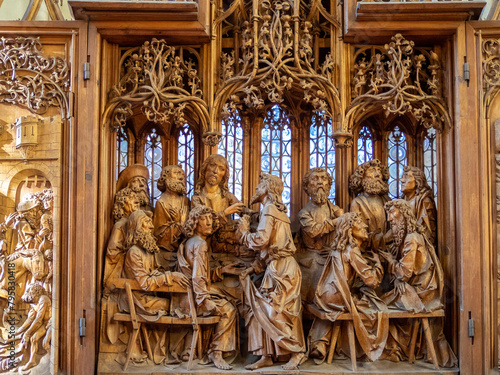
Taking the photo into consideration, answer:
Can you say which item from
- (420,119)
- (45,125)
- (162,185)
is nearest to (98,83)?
(45,125)

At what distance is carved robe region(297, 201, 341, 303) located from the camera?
27.2ft

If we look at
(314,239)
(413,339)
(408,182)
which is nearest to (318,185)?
(314,239)

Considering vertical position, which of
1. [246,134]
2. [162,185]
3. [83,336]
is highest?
[246,134]

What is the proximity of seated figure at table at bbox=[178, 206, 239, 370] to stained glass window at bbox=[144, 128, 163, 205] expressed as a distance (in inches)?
36.2

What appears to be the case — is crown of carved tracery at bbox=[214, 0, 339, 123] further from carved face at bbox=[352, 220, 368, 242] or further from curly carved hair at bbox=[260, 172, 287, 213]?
carved face at bbox=[352, 220, 368, 242]

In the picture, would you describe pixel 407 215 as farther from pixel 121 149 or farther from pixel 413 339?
pixel 121 149

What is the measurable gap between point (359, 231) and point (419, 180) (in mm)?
840

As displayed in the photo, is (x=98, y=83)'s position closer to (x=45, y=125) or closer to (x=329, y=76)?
(x=45, y=125)

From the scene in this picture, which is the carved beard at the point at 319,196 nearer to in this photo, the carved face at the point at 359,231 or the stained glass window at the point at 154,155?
the carved face at the point at 359,231

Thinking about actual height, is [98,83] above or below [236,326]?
above

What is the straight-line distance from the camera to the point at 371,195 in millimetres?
8492

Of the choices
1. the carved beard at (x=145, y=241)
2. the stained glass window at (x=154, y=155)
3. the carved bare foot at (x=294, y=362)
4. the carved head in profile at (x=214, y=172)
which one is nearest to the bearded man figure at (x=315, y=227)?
the carved bare foot at (x=294, y=362)

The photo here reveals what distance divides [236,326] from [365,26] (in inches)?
121

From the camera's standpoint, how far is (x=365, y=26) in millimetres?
8297
